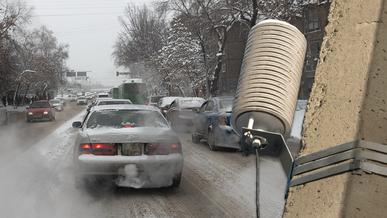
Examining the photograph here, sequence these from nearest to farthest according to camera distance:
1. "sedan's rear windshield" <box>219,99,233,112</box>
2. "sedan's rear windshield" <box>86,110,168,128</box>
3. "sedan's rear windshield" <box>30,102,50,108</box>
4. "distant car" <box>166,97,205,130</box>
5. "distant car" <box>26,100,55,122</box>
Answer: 1. "sedan's rear windshield" <box>86,110,168,128</box>
2. "sedan's rear windshield" <box>219,99,233,112</box>
3. "distant car" <box>166,97,205,130</box>
4. "distant car" <box>26,100,55,122</box>
5. "sedan's rear windshield" <box>30,102,50,108</box>

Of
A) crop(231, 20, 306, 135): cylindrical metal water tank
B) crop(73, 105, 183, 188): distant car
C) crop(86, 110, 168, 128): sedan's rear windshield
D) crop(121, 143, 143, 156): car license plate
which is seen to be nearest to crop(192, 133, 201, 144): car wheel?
crop(86, 110, 168, 128): sedan's rear windshield

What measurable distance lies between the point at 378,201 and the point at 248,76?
0.64 m

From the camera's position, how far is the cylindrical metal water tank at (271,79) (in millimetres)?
1706

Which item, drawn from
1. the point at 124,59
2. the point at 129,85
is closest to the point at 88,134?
the point at 129,85

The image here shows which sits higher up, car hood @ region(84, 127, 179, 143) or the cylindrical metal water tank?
the cylindrical metal water tank

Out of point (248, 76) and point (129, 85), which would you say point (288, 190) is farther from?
point (129, 85)

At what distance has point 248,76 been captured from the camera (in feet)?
5.83

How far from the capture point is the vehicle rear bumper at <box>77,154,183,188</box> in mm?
7238

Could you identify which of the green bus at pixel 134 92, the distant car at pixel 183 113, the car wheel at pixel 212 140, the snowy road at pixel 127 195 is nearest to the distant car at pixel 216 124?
the car wheel at pixel 212 140

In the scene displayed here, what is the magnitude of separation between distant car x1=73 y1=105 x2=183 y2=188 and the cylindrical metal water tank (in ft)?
18.3

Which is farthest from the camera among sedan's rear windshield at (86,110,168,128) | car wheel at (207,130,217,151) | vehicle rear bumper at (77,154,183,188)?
car wheel at (207,130,217,151)

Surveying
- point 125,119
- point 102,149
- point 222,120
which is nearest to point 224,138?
point 222,120

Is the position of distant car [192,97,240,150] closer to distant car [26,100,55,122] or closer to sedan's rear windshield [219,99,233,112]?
sedan's rear windshield [219,99,233,112]

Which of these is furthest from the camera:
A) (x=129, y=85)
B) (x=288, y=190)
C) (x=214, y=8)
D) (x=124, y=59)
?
(x=124, y=59)
